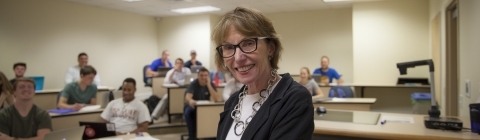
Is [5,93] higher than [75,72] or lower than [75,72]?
lower

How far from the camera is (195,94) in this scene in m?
5.32

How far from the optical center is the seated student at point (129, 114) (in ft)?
12.1

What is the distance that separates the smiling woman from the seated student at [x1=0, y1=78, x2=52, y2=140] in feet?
7.86

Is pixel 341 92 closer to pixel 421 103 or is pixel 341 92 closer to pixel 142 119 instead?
pixel 421 103

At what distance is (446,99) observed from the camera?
4348mm

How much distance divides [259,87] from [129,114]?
2828 millimetres

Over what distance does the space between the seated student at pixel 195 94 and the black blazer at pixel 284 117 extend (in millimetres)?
4058

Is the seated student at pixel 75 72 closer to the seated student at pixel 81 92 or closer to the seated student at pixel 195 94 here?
the seated student at pixel 81 92

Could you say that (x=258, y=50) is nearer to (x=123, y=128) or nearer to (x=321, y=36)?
(x=123, y=128)

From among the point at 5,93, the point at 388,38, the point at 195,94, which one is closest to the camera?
the point at 5,93

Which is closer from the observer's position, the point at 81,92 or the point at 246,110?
the point at 246,110

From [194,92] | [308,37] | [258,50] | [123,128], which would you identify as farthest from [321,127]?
[308,37]

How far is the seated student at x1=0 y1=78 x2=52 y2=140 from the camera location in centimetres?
290

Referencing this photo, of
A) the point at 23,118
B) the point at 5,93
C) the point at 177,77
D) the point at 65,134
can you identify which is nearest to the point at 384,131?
the point at 65,134
